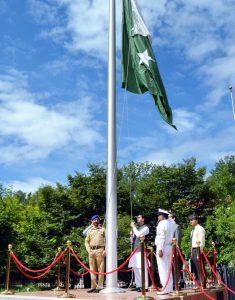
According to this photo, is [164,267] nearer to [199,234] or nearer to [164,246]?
[164,246]

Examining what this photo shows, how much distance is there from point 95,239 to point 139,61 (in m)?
4.96

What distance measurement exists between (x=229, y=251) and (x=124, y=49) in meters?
18.2

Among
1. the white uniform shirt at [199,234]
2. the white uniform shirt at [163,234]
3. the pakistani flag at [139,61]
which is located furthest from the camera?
the white uniform shirt at [199,234]

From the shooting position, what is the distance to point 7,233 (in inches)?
814

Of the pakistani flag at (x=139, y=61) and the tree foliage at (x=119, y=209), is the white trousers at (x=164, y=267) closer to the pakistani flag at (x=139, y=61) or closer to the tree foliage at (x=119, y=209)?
the pakistani flag at (x=139, y=61)

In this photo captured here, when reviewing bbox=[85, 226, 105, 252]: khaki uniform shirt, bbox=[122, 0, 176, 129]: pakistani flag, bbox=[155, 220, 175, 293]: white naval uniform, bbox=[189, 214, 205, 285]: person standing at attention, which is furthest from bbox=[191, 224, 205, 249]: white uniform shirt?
bbox=[122, 0, 176, 129]: pakistani flag

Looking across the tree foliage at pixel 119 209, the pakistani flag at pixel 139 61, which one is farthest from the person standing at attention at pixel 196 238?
the tree foliage at pixel 119 209

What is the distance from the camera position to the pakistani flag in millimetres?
9984

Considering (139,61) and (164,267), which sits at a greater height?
(139,61)

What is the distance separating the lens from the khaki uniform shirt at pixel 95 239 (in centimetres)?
1071

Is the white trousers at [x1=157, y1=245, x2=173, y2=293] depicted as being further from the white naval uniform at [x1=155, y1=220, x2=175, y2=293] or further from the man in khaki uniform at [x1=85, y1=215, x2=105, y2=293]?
the man in khaki uniform at [x1=85, y1=215, x2=105, y2=293]

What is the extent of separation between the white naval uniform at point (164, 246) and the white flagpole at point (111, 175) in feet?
3.36

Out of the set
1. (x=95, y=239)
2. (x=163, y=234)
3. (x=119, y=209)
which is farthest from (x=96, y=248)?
(x=119, y=209)

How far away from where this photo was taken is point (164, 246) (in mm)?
9016
